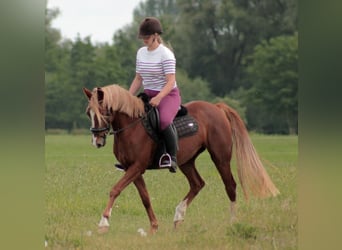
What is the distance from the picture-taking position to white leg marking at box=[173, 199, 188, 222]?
6184 mm

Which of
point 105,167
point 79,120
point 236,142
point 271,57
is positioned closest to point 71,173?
point 105,167

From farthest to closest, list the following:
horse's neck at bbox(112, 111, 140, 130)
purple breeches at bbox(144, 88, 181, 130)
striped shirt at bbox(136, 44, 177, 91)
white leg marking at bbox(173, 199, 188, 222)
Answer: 1. white leg marking at bbox(173, 199, 188, 222)
2. purple breeches at bbox(144, 88, 181, 130)
3. horse's neck at bbox(112, 111, 140, 130)
4. striped shirt at bbox(136, 44, 177, 91)

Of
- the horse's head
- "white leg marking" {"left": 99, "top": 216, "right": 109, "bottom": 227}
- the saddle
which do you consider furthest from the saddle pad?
"white leg marking" {"left": 99, "top": 216, "right": 109, "bottom": 227}

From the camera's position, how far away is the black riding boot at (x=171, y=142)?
5.94 meters

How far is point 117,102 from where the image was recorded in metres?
5.57

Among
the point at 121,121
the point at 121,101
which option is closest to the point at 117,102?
the point at 121,101

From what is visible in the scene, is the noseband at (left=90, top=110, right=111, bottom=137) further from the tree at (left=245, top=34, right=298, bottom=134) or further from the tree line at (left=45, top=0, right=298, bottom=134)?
the tree at (left=245, top=34, right=298, bottom=134)

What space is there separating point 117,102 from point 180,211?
54.0 inches

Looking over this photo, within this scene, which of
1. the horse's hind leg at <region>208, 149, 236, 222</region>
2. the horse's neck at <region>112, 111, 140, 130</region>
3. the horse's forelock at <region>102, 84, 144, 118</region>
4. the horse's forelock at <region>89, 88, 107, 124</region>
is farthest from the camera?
the horse's hind leg at <region>208, 149, 236, 222</region>

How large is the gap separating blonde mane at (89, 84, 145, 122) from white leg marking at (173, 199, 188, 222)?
1.09 metres

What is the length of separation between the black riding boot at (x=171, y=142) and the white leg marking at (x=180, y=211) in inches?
18.4

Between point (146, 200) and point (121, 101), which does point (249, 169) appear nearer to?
point (146, 200)

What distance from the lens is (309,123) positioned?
114 inches

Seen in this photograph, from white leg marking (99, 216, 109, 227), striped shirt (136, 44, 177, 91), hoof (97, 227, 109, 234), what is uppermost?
striped shirt (136, 44, 177, 91)
